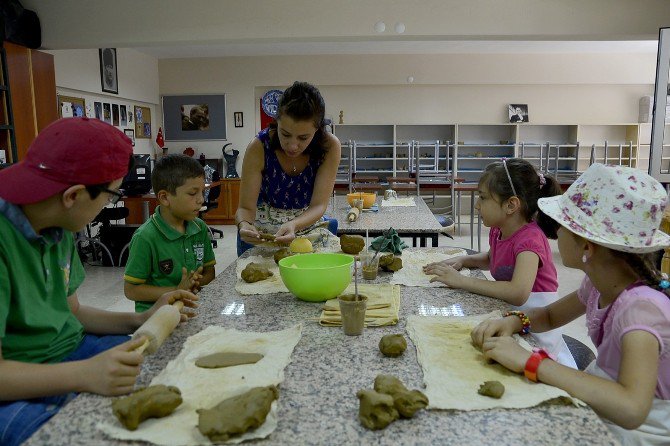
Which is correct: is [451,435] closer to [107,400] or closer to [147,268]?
[107,400]

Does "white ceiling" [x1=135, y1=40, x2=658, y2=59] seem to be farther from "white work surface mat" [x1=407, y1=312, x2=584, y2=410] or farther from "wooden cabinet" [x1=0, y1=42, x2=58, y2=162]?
"white work surface mat" [x1=407, y1=312, x2=584, y2=410]

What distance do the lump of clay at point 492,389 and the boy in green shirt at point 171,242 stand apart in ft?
3.60

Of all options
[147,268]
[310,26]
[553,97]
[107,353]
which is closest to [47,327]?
[107,353]

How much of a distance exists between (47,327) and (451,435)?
0.92 m

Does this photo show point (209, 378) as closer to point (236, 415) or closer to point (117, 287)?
point (236, 415)

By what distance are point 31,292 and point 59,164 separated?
12.2 inches

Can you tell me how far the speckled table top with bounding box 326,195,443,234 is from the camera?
273cm

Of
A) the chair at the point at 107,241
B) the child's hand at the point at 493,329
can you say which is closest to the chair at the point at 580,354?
the child's hand at the point at 493,329

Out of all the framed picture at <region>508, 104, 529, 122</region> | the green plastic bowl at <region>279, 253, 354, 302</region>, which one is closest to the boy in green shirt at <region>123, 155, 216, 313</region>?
the green plastic bowl at <region>279, 253, 354, 302</region>

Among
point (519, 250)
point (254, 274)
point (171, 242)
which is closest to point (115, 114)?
point (171, 242)

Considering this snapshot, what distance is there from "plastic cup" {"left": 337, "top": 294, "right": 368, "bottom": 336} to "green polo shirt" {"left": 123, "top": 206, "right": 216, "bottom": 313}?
37.1 inches

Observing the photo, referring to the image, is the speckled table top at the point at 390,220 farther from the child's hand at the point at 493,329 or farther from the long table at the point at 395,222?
the child's hand at the point at 493,329

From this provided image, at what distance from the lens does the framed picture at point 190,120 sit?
8.69m

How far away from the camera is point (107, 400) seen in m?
0.86
